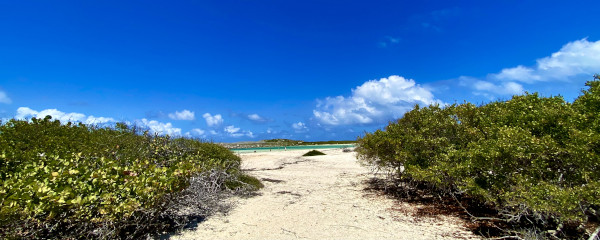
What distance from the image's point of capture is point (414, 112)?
11398 millimetres

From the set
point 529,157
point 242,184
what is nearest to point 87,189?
point 242,184

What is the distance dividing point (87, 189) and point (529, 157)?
8302 millimetres

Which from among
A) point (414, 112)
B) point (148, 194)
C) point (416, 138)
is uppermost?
point (414, 112)

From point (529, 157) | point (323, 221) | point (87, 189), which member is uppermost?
point (529, 157)

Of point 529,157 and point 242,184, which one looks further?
point 242,184

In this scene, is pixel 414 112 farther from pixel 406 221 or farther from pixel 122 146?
pixel 122 146

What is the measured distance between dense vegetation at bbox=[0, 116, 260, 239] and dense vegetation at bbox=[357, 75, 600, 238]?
21.9 ft

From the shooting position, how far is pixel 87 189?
5.43 metres

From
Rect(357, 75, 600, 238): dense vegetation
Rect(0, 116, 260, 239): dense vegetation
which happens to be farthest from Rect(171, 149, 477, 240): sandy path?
Rect(357, 75, 600, 238): dense vegetation

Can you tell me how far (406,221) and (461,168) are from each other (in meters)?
2.04

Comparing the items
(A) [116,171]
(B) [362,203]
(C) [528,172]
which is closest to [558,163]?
(C) [528,172]

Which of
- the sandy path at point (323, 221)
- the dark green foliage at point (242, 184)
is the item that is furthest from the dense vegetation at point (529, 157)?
the dark green foliage at point (242, 184)

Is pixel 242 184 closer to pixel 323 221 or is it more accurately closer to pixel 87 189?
pixel 323 221

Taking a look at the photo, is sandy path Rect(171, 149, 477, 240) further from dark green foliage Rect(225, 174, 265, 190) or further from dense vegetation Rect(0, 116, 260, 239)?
dense vegetation Rect(0, 116, 260, 239)
